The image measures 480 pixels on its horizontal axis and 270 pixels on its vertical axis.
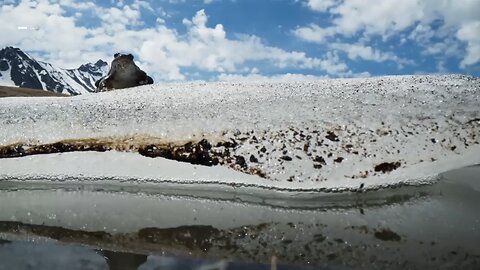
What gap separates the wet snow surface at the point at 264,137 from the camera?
61.7 ft

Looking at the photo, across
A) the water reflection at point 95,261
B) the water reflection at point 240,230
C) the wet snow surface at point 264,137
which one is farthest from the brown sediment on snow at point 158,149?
the water reflection at point 95,261

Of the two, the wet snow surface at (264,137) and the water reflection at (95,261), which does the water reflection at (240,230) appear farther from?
the wet snow surface at (264,137)

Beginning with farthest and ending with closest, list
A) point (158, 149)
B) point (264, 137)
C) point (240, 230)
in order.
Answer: point (264, 137)
point (158, 149)
point (240, 230)

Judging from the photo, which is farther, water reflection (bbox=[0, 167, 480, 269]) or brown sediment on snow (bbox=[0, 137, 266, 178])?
brown sediment on snow (bbox=[0, 137, 266, 178])

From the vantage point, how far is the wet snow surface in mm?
18797

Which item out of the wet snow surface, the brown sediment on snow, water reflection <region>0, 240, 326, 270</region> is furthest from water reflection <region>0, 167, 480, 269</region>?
the brown sediment on snow

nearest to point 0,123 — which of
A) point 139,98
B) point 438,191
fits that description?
point 139,98

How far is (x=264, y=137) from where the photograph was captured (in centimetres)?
2164

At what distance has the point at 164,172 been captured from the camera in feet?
63.3

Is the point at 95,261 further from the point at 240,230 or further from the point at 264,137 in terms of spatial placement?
the point at 264,137

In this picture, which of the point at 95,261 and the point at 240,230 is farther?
the point at 240,230

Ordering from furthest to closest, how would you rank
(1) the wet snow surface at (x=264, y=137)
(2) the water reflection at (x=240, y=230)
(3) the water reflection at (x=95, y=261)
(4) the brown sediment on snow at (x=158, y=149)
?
(4) the brown sediment on snow at (x=158, y=149) → (1) the wet snow surface at (x=264, y=137) → (2) the water reflection at (x=240, y=230) → (3) the water reflection at (x=95, y=261)

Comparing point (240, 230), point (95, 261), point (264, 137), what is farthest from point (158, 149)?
point (95, 261)

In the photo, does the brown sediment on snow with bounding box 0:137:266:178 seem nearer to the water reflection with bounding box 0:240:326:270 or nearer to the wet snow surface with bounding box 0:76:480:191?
the wet snow surface with bounding box 0:76:480:191
